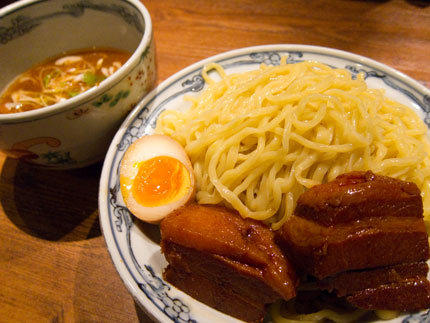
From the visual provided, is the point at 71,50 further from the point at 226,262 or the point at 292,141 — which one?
the point at 226,262

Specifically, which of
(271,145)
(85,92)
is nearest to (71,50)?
(85,92)

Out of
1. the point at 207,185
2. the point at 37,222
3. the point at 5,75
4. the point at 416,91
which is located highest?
the point at 416,91

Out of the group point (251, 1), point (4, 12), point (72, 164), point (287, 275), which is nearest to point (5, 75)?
point (4, 12)

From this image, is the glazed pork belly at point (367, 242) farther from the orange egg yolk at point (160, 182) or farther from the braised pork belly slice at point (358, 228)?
the orange egg yolk at point (160, 182)

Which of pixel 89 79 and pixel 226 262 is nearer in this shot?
pixel 226 262

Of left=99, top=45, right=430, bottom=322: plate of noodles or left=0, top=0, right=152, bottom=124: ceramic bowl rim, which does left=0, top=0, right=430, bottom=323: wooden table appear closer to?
left=99, top=45, right=430, bottom=322: plate of noodles

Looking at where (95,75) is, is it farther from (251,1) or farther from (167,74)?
(251,1)
